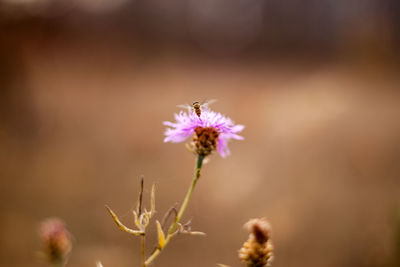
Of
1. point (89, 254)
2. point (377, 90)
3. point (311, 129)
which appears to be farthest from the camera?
point (377, 90)

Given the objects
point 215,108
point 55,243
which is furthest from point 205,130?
point 215,108

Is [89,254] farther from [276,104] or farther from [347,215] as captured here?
[276,104]

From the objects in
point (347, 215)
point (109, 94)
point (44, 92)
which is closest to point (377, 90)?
point (347, 215)

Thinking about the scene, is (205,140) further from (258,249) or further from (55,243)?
(55,243)

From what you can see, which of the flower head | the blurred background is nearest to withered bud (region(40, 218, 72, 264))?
the flower head

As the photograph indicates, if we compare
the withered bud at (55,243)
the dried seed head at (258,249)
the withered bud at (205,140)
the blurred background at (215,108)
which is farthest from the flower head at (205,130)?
the blurred background at (215,108)

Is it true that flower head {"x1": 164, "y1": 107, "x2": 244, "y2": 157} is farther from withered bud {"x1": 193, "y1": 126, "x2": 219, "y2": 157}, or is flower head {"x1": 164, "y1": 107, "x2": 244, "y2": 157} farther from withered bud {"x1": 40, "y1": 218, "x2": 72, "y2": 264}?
withered bud {"x1": 40, "y1": 218, "x2": 72, "y2": 264}

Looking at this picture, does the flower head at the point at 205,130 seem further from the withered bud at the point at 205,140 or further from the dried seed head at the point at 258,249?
the dried seed head at the point at 258,249
